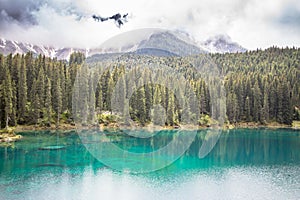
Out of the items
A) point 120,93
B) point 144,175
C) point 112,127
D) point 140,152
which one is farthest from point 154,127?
point 144,175

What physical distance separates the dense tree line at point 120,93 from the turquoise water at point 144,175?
44.1 feet

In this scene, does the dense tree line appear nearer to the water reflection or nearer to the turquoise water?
the water reflection

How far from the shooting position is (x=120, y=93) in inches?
2168

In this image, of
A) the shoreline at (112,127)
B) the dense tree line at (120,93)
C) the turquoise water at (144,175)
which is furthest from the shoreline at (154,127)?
the turquoise water at (144,175)

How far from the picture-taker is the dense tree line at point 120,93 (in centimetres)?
6280

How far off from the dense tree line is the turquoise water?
13.4 metres

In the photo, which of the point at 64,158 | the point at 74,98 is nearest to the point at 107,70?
the point at 74,98

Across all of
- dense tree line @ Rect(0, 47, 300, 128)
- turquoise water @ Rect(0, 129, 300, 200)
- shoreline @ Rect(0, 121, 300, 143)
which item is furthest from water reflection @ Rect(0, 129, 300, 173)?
dense tree line @ Rect(0, 47, 300, 128)

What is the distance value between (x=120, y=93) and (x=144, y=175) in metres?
24.6

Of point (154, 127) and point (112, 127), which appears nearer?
point (112, 127)

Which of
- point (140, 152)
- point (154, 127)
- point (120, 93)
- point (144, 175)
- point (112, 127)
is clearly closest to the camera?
point (144, 175)

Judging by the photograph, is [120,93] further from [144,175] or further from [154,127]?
[144,175]

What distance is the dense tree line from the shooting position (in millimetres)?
62800

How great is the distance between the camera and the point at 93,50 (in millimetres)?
22375
